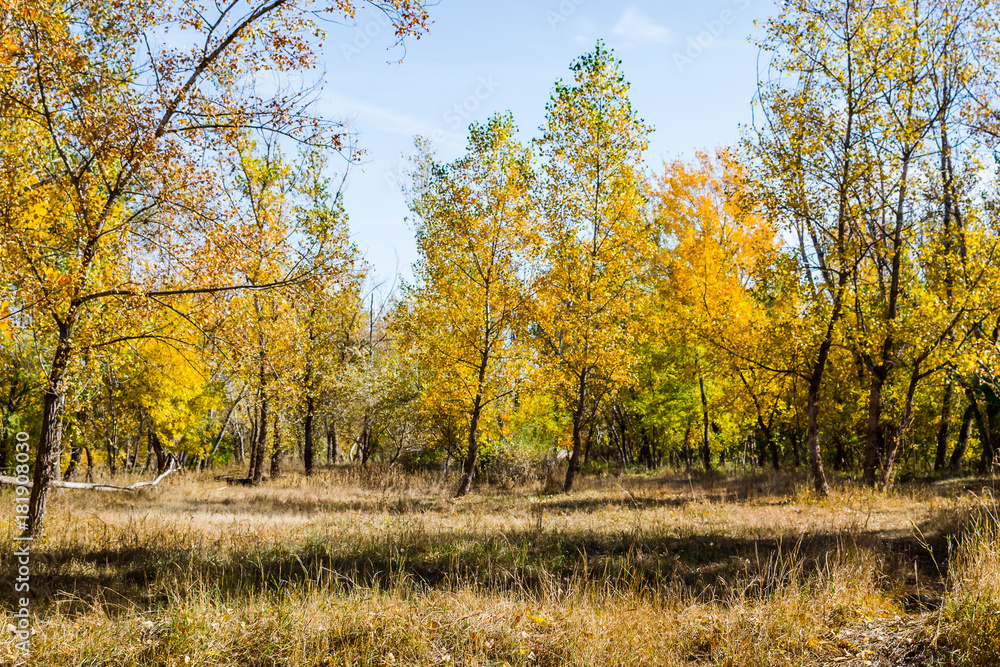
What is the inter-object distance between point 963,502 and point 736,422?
18.4 meters

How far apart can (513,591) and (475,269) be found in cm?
1063

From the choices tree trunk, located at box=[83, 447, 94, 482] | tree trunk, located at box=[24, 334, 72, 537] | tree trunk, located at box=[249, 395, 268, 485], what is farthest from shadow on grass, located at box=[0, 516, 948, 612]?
tree trunk, located at box=[83, 447, 94, 482]

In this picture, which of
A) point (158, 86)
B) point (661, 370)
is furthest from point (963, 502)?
point (661, 370)

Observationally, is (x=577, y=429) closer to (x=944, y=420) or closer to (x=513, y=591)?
(x=513, y=591)

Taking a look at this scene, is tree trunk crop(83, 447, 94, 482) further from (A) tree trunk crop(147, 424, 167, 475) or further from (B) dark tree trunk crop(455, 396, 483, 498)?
(B) dark tree trunk crop(455, 396, 483, 498)

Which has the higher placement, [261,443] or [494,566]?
[261,443]

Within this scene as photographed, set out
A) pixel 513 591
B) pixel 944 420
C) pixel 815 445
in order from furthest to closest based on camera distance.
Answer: pixel 944 420 → pixel 815 445 → pixel 513 591

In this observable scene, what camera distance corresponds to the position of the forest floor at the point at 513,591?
4.09m

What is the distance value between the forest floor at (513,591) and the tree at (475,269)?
227 inches

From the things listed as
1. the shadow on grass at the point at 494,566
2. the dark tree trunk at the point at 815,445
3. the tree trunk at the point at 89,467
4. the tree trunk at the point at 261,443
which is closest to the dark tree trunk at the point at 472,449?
the shadow on grass at the point at 494,566

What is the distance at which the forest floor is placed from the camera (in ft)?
13.4

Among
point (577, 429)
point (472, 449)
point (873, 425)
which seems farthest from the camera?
point (577, 429)

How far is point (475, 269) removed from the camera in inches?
590

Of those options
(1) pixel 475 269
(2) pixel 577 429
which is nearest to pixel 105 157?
(1) pixel 475 269
